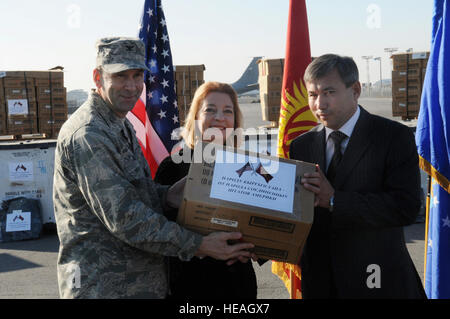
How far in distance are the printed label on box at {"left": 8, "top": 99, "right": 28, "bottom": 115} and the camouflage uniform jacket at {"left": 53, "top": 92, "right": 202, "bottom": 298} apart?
25.9 feet

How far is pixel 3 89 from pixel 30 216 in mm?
3560

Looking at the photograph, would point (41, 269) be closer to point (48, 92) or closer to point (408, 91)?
point (48, 92)

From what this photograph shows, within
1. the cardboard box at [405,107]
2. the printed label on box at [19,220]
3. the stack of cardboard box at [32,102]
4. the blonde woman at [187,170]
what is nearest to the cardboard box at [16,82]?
the stack of cardboard box at [32,102]

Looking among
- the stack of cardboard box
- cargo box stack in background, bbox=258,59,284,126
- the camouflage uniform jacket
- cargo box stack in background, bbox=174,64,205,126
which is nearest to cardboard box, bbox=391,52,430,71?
cargo box stack in background, bbox=258,59,284,126

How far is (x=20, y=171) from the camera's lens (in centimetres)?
705

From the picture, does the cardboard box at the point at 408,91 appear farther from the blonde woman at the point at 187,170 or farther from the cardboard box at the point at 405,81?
the blonde woman at the point at 187,170

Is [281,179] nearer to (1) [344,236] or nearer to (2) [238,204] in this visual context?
(2) [238,204]

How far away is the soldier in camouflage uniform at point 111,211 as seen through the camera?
1885mm

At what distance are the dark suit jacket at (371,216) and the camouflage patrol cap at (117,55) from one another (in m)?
1.19

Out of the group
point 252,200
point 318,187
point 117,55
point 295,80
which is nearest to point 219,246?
point 252,200

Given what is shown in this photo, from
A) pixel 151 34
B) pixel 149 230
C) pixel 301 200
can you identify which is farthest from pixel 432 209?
pixel 151 34

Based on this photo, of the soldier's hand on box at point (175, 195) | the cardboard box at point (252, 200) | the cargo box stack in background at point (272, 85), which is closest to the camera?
the cardboard box at point (252, 200)

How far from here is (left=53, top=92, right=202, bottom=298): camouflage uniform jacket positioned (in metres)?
1.88

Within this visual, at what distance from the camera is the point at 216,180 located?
2074 millimetres
